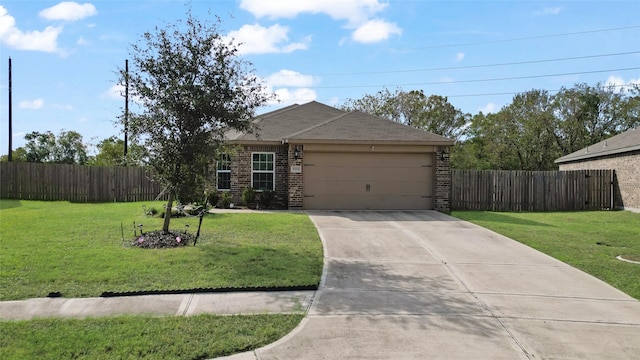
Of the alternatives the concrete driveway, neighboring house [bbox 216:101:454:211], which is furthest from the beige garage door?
the concrete driveway

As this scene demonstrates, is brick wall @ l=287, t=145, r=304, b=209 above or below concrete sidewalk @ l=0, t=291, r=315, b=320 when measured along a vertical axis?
above

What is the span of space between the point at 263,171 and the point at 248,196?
1.15 metres

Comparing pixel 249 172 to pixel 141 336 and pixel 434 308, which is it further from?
pixel 141 336

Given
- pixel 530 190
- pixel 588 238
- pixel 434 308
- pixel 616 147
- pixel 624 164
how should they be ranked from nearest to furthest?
pixel 434 308
pixel 588 238
pixel 530 190
pixel 624 164
pixel 616 147

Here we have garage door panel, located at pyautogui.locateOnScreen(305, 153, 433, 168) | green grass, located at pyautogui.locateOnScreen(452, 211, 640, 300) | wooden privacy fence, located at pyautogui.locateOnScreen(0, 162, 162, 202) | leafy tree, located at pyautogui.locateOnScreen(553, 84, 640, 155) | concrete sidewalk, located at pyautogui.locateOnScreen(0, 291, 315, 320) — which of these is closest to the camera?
concrete sidewalk, located at pyautogui.locateOnScreen(0, 291, 315, 320)

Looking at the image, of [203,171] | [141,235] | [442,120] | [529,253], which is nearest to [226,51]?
[203,171]

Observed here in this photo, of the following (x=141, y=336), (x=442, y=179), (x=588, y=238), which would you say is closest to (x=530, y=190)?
(x=442, y=179)

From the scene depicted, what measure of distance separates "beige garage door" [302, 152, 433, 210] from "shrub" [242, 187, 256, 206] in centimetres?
185

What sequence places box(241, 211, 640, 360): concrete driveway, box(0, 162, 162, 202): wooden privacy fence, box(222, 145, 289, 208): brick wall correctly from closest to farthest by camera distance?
1. box(241, 211, 640, 360): concrete driveway
2. box(222, 145, 289, 208): brick wall
3. box(0, 162, 162, 202): wooden privacy fence

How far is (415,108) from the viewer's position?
122 ft

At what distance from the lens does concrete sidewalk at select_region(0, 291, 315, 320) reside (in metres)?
5.04

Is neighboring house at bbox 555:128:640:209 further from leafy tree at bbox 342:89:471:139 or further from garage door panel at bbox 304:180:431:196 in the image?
leafy tree at bbox 342:89:471:139

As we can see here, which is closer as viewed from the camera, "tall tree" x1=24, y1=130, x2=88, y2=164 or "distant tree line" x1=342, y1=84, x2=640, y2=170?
"distant tree line" x1=342, y1=84, x2=640, y2=170

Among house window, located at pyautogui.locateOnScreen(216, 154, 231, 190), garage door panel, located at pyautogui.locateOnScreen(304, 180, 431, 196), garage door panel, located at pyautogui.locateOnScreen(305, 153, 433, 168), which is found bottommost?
garage door panel, located at pyautogui.locateOnScreen(304, 180, 431, 196)
